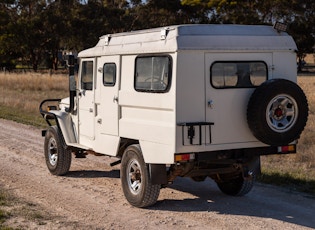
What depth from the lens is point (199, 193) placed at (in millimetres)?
8758

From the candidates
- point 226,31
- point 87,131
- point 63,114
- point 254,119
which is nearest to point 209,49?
point 226,31

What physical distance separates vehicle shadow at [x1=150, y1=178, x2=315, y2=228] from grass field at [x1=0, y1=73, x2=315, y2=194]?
0.56m

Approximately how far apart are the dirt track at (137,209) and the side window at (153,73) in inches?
67.1

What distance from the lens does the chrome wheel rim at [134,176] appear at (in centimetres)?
A: 772

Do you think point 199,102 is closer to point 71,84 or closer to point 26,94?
point 71,84

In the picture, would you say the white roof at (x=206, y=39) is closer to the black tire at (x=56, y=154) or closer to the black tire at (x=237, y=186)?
the black tire at (x=237, y=186)

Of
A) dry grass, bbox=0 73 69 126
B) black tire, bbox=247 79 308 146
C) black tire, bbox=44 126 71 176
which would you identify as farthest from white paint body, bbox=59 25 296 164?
dry grass, bbox=0 73 69 126

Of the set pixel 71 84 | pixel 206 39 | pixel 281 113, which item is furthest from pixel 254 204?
pixel 71 84

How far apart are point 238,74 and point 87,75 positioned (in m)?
2.82

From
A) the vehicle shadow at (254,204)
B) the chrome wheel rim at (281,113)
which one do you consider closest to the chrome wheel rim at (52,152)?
the vehicle shadow at (254,204)

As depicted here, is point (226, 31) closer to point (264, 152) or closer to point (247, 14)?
point (264, 152)

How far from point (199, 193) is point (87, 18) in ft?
178

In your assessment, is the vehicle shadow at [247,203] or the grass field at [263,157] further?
the grass field at [263,157]

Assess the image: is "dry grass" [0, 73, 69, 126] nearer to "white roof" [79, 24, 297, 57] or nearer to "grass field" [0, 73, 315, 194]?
"grass field" [0, 73, 315, 194]
